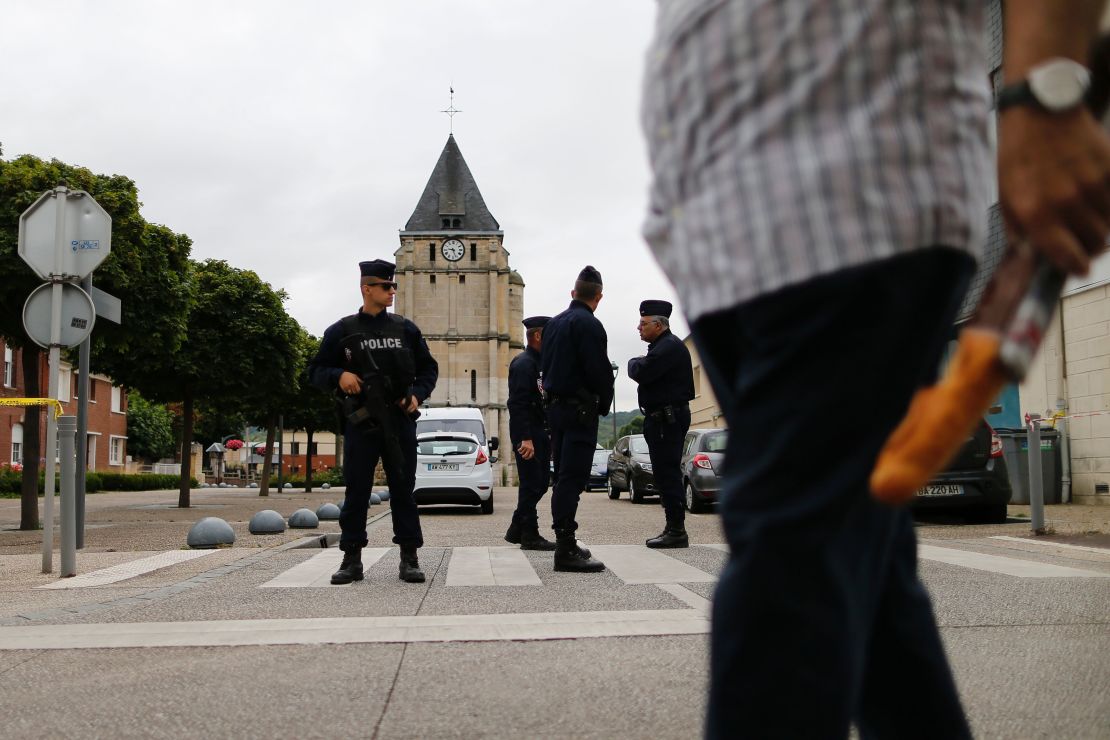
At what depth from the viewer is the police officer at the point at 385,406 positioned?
6477mm

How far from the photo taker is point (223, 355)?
24234mm

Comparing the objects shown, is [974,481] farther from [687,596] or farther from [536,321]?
[687,596]

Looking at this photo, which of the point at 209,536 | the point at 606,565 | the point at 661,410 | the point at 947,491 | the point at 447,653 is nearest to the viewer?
the point at 447,653

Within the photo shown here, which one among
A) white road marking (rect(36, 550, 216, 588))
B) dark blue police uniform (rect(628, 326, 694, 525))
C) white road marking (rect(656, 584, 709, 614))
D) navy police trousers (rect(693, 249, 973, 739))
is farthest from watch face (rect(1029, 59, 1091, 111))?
dark blue police uniform (rect(628, 326, 694, 525))

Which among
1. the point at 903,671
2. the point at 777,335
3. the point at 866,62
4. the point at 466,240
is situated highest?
the point at 466,240

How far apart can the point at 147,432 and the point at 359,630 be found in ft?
247

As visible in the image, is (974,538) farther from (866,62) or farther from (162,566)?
(866,62)

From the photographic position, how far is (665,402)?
29.1ft

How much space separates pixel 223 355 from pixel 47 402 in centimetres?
1767

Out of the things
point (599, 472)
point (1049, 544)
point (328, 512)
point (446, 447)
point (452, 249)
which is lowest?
point (599, 472)

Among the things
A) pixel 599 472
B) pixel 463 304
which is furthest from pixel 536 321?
pixel 463 304

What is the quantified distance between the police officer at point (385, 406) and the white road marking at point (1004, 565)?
11.2 feet

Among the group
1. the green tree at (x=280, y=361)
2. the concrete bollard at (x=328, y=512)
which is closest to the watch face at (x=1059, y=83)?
the concrete bollard at (x=328, y=512)

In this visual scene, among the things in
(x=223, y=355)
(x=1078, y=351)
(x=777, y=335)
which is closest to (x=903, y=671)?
(x=777, y=335)
